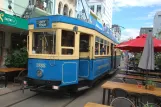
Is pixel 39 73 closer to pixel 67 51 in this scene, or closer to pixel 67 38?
pixel 67 51

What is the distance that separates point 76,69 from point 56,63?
891 millimetres

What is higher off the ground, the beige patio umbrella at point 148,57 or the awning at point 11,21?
the awning at point 11,21

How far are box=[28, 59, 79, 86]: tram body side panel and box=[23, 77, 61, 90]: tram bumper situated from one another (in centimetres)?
12

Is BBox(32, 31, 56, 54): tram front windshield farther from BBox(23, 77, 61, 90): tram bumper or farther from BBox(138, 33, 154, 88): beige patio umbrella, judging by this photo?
BBox(138, 33, 154, 88): beige patio umbrella

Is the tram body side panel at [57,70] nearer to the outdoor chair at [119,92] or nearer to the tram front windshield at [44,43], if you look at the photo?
the tram front windshield at [44,43]

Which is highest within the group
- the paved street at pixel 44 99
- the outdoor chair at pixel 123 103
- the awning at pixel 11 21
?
the awning at pixel 11 21

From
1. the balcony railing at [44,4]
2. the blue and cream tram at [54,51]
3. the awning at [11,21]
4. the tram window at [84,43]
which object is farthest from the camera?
the balcony railing at [44,4]

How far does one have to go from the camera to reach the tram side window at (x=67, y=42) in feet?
24.4

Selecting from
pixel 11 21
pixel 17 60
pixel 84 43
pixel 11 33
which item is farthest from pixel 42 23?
pixel 11 33

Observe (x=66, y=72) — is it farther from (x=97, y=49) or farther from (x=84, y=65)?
(x=97, y=49)

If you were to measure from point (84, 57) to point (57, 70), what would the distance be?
1.81 meters

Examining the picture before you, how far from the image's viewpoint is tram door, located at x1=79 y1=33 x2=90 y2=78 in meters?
8.52

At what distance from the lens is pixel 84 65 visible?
856 cm

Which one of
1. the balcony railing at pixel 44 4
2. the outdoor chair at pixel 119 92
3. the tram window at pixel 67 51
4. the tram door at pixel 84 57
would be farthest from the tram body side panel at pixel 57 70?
the balcony railing at pixel 44 4
